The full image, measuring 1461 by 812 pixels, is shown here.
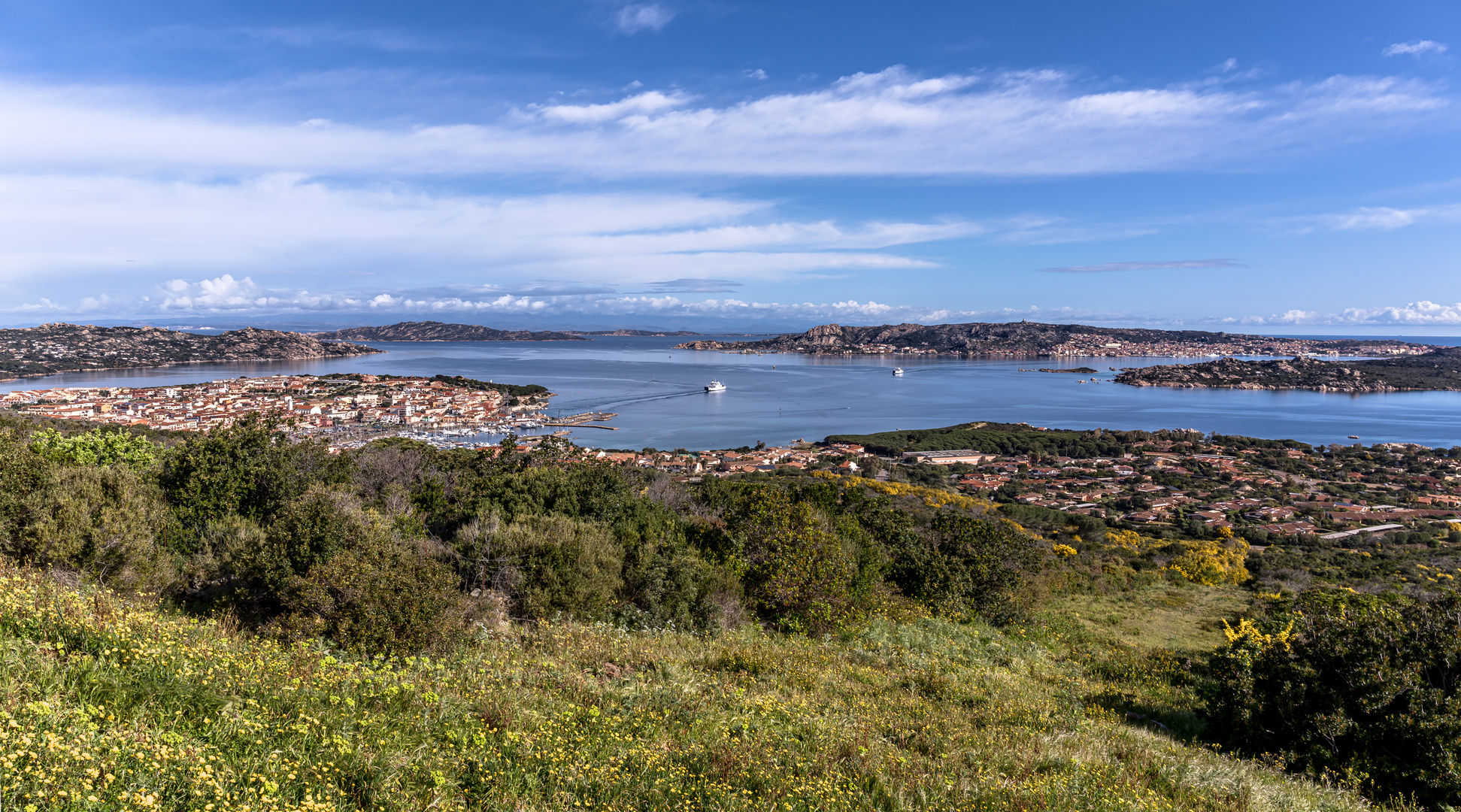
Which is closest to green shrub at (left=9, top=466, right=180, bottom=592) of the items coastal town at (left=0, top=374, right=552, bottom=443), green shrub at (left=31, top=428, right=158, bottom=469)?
green shrub at (left=31, top=428, right=158, bottom=469)

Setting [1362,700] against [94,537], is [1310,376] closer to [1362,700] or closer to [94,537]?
[1362,700]

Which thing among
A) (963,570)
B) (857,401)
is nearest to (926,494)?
(963,570)

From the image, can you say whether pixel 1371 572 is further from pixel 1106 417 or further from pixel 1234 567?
pixel 1106 417

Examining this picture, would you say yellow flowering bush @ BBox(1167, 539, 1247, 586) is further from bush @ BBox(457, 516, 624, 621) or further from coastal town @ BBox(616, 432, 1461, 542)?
bush @ BBox(457, 516, 624, 621)

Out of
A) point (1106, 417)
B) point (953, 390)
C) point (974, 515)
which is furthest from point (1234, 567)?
point (953, 390)

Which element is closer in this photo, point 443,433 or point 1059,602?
point 1059,602

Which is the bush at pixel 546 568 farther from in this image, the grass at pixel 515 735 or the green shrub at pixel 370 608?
the green shrub at pixel 370 608
